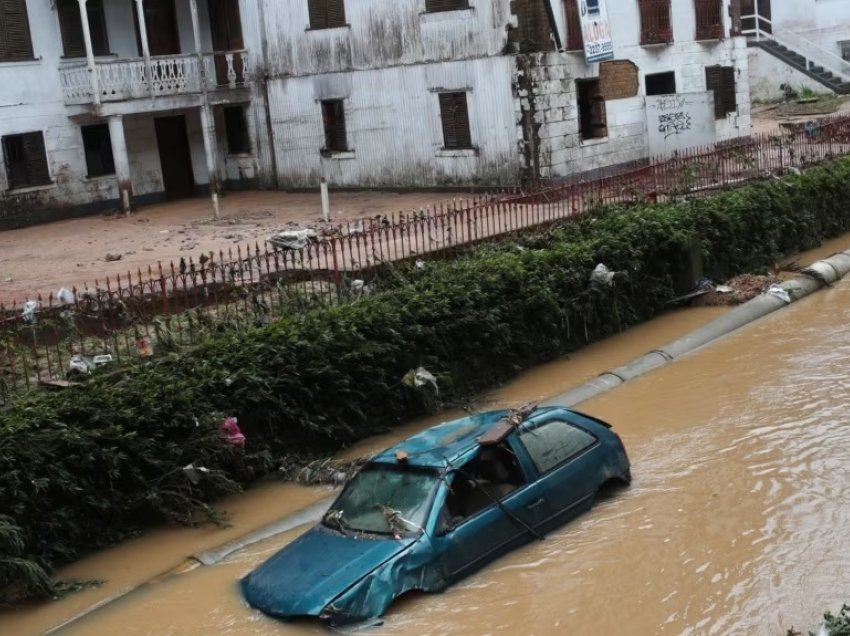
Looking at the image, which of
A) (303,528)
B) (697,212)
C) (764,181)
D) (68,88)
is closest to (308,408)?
(303,528)

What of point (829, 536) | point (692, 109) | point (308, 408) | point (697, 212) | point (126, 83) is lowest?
point (829, 536)

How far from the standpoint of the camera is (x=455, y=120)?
26141 mm

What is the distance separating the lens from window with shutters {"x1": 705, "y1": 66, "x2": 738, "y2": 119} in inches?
1200

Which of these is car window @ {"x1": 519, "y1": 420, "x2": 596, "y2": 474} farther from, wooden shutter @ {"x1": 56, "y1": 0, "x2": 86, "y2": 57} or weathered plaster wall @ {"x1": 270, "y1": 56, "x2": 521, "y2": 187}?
wooden shutter @ {"x1": 56, "y1": 0, "x2": 86, "y2": 57}

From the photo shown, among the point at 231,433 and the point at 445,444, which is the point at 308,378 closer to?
the point at 231,433

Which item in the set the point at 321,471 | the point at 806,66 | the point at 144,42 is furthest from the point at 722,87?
the point at 321,471

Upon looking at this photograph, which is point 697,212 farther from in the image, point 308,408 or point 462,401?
point 308,408

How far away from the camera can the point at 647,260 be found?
17156 mm

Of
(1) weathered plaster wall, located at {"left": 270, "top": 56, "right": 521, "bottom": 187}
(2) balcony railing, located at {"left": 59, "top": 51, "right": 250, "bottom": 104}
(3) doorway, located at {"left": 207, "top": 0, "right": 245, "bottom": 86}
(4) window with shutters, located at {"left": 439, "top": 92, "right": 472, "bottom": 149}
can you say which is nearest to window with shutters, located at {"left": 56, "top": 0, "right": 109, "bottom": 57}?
(2) balcony railing, located at {"left": 59, "top": 51, "right": 250, "bottom": 104}

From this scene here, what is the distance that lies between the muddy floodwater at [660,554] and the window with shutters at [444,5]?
14.4 meters

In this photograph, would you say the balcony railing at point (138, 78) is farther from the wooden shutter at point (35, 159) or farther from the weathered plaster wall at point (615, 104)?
the weathered plaster wall at point (615, 104)

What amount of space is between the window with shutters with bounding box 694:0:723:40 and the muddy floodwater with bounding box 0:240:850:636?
61.6 feet

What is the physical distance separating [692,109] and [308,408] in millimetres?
18938

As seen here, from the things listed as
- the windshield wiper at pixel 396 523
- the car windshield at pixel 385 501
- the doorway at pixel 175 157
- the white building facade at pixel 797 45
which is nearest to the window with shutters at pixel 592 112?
the doorway at pixel 175 157
